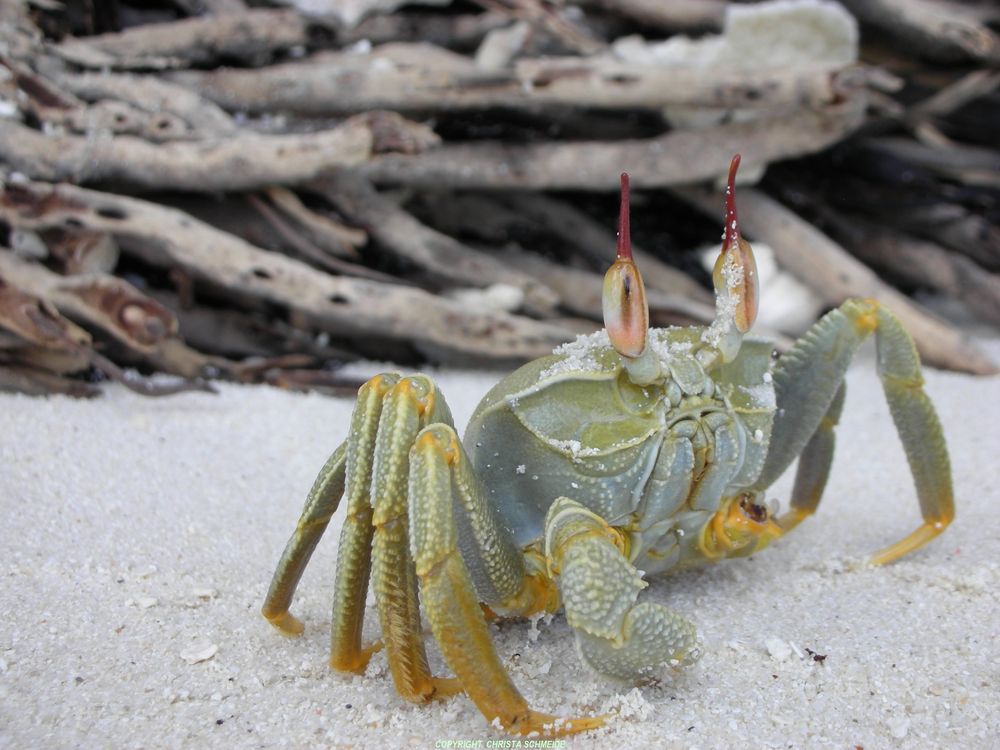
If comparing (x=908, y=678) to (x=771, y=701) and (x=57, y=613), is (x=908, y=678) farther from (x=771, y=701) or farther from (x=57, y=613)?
(x=57, y=613)

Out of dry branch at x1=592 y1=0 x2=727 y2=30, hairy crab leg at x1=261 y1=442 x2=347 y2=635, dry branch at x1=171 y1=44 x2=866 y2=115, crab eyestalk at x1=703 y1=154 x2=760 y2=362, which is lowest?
hairy crab leg at x1=261 y1=442 x2=347 y2=635

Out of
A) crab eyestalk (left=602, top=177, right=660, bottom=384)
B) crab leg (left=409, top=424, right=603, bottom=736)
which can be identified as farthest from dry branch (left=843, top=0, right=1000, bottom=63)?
crab leg (left=409, top=424, right=603, bottom=736)

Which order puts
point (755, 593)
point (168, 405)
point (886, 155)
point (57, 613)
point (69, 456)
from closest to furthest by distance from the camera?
point (57, 613) → point (755, 593) → point (69, 456) → point (168, 405) → point (886, 155)

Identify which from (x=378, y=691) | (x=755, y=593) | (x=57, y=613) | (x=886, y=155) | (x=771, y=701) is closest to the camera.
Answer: (x=771, y=701)

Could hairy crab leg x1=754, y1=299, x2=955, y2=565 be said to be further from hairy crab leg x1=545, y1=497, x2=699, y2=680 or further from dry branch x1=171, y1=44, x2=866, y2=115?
Answer: dry branch x1=171, y1=44, x2=866, y2=115

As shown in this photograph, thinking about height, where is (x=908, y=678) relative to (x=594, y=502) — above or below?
below

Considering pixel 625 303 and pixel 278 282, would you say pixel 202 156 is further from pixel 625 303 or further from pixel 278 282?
pixel 625 303

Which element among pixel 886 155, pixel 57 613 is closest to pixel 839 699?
pixel 57 613

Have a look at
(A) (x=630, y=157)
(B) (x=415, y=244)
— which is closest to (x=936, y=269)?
(A) (x=630, y=157)
